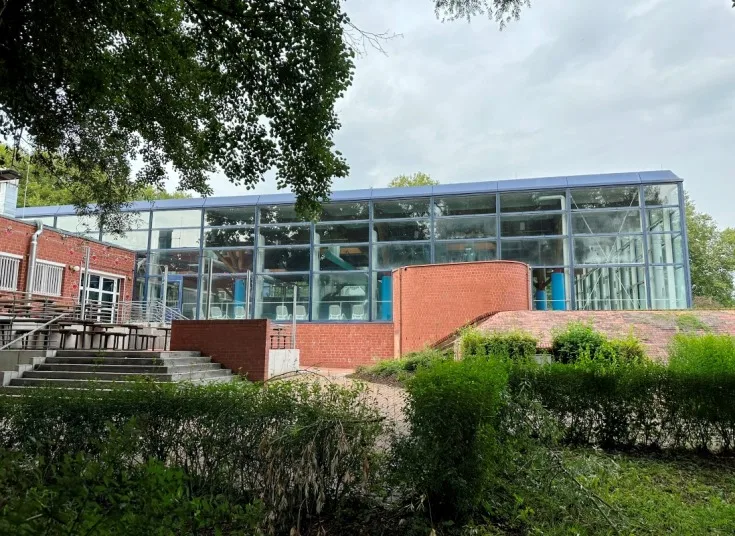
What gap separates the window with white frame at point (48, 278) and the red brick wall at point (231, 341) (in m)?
8.28

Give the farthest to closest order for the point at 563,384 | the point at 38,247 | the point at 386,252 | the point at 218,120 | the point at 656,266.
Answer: the point at 386,252, the point at 656,266, the point at 38,247, the point at 218,120, the point at 563,384

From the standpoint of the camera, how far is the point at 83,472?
5.41 ft

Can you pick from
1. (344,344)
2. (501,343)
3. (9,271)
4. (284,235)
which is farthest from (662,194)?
(9,271)

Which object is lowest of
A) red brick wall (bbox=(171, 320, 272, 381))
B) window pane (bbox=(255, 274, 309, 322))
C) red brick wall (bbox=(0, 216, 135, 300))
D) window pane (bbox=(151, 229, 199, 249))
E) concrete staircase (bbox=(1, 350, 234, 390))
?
concrete staircase (bbox=(1, 350, 234, 390))

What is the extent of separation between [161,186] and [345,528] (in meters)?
7.43

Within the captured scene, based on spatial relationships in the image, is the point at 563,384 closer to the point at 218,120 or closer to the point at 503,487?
the point at 503,487

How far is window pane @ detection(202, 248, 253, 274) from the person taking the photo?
22.9m

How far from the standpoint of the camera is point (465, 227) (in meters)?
21.4

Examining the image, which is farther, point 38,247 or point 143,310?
point 143,310

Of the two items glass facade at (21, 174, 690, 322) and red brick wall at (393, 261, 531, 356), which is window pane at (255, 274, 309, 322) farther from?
red brick wall at (393, 261, 531, 356)

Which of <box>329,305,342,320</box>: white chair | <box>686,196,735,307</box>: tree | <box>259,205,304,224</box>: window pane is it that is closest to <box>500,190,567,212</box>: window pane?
<box>329,305,342,320</box>: white chair

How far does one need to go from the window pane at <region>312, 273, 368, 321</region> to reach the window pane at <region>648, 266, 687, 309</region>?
11.2 metres

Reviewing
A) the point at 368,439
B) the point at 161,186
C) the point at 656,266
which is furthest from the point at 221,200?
the point at 368,439

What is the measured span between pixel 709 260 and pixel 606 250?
22755 millimetres
